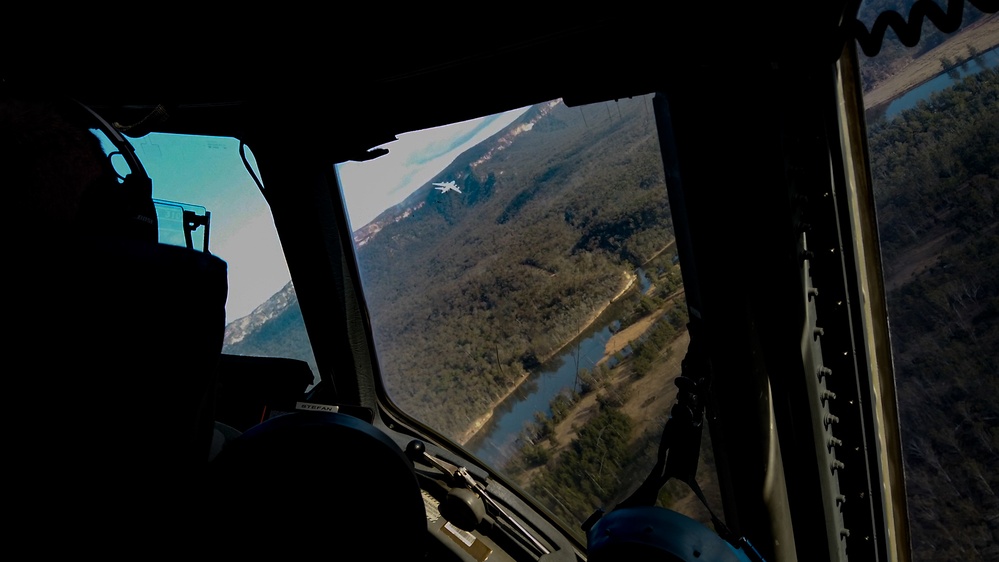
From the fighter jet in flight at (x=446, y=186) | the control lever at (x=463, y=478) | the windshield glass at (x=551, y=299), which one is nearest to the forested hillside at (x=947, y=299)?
the windshield glass at (x=551, y=299)

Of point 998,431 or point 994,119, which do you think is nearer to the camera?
point 994,119

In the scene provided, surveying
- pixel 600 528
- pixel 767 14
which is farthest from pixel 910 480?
pixel 767 14

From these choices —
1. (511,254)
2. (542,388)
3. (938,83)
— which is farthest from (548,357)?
(938,83)

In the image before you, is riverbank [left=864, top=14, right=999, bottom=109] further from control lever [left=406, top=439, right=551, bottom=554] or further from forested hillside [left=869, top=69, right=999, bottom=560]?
control lever [left=406, top=439, right=551, bottom=554]

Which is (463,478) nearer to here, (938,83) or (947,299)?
(947,299)

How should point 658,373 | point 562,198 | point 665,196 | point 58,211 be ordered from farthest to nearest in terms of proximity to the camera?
point 562,198, point 658,373, point 665,196, point 58,211

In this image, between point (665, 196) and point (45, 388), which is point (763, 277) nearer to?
point (665, 196)
